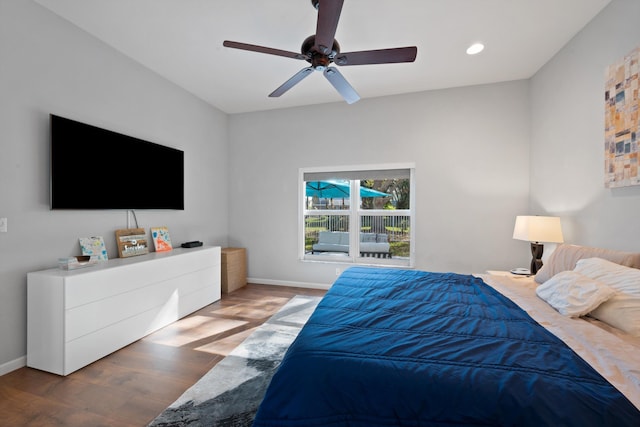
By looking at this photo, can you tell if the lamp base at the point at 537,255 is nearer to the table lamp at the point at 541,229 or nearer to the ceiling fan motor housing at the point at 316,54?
the table lamp at the point at 541,229

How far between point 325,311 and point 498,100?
3555 mm

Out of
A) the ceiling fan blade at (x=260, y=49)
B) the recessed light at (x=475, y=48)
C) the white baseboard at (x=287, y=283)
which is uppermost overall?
the recessed light at (x=475, y=48)

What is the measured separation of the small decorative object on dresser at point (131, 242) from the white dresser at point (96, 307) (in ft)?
0.41

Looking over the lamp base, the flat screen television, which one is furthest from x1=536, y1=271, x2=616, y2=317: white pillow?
the flat screen television

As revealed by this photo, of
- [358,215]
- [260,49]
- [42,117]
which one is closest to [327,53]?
[260,49]

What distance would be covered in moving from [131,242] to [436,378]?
3.10 metres

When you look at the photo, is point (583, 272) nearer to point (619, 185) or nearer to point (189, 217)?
point (619, 185)

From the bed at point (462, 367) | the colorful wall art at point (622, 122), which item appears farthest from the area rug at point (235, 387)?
the colorful wall art at point (622, 122)

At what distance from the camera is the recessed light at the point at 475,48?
8.77 ft

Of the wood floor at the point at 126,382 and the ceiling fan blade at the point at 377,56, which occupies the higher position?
the ceiling fan blade at the point at 377,56

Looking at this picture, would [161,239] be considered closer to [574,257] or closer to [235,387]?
[235,387]

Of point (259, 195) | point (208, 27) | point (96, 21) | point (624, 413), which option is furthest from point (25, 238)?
point (624, 413)

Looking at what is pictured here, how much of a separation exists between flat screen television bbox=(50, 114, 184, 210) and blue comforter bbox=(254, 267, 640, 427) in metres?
2.46

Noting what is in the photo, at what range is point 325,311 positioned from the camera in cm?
156
